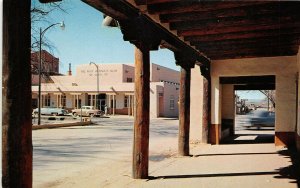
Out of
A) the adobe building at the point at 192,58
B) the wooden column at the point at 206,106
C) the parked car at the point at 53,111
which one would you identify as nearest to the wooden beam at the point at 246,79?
the adobe building at the point at 192,58

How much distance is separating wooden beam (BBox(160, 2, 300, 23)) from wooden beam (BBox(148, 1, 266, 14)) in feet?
0.81

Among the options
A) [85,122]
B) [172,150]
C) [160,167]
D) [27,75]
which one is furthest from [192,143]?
[85,122]

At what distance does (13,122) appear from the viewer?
3.65 m

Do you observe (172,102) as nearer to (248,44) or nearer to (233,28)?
(248,44)

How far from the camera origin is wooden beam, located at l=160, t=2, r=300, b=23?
6562mm

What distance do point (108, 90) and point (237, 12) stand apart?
3666cm

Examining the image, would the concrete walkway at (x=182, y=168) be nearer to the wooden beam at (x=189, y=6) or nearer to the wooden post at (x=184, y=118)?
the wooden post at (x=184, y=118)

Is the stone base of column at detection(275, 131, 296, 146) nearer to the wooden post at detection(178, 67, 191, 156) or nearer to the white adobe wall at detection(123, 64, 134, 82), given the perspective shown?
the wooden post at detection(178, 67, 191, 156)

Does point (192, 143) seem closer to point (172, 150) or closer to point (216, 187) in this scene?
point (172, 150)

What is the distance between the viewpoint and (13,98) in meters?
3.64

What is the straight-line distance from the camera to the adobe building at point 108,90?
41.4 m

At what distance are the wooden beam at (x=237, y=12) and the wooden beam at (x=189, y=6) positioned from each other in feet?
0.81

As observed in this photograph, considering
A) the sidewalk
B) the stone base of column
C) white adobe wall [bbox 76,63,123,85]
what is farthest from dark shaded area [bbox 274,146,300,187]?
white adobe wall [bbox 76,63,123,85]

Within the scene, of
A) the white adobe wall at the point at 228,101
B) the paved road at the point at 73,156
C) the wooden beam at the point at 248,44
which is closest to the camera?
the paved road at the point at 73,156
